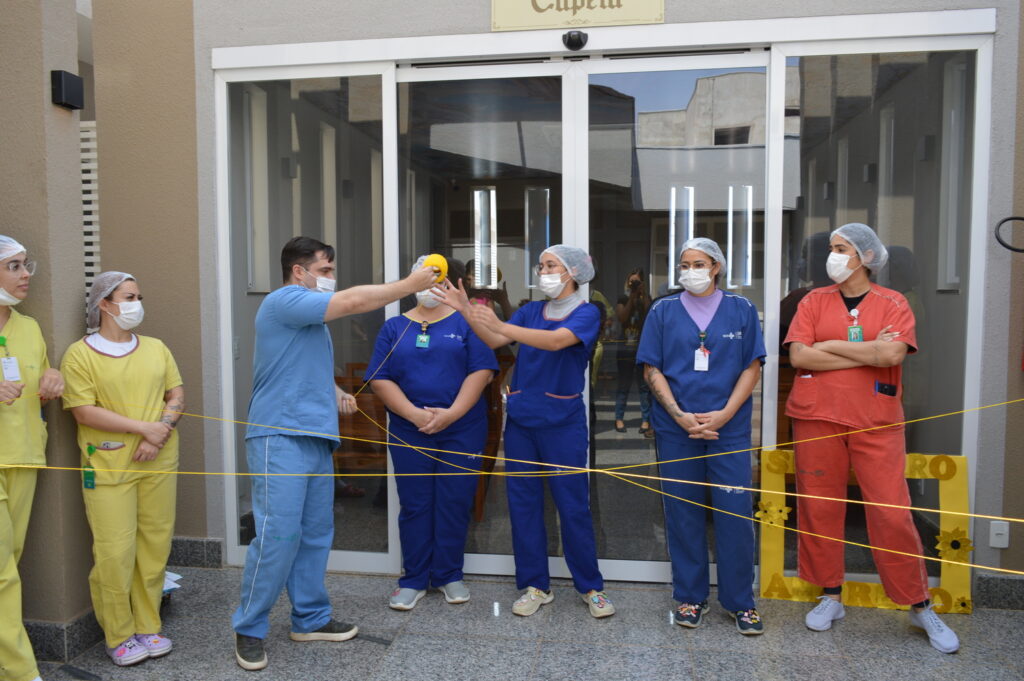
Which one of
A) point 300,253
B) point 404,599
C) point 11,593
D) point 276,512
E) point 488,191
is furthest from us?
point 488,191

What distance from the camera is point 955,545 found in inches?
139

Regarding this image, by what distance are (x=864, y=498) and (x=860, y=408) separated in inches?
15.6

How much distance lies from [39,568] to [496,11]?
3.13 metres

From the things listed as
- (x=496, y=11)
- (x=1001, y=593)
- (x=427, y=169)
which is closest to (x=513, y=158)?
(x=427, y=169)

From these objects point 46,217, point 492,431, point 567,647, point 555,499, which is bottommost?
point 567,647

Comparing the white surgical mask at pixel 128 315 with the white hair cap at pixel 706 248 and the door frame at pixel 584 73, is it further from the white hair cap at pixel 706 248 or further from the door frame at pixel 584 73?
the white hair cap at pixel 706 248

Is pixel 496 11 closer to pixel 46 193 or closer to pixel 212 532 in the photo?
pixel 46 193

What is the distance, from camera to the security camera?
3707mm

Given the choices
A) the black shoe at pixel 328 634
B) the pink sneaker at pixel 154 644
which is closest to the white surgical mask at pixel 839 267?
the black shoe at pixel 328 634

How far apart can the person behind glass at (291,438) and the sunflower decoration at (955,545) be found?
102 inches

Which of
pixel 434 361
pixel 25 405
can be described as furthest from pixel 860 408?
pixel 25 405

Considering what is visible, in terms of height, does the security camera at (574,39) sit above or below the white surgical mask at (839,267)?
above

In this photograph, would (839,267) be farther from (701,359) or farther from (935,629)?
(935,629)

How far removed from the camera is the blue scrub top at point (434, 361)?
3570 millimetres
